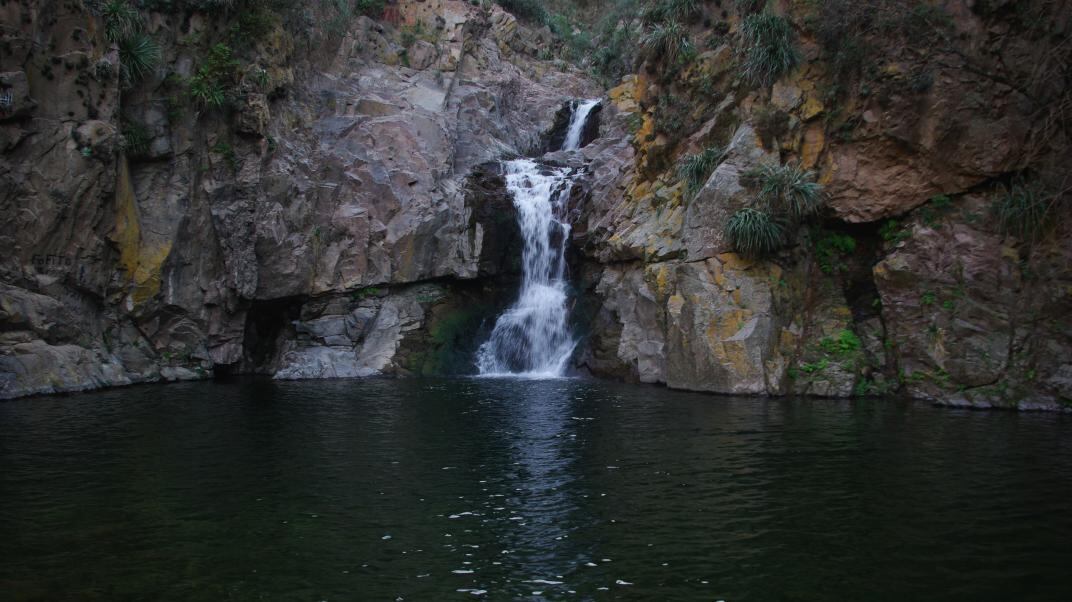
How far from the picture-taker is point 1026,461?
9.73 metres

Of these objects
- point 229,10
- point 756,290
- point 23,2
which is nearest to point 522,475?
point 756,290

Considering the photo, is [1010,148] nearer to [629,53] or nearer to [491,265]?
[491,265]

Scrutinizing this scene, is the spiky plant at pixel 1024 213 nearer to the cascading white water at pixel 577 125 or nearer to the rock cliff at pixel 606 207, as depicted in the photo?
the rock cliff at pixel 606 207

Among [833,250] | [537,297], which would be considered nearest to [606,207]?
[537,297]

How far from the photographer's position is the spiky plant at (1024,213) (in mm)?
15164

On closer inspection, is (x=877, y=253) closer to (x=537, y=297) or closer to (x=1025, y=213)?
(x=1025, y=213)

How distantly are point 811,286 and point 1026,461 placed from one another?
8827mm

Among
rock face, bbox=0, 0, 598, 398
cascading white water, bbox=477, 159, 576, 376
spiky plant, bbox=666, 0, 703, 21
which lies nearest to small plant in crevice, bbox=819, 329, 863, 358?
cascading white water, bbox=477, 159, 576, 376

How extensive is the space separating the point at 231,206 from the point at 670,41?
1514cm

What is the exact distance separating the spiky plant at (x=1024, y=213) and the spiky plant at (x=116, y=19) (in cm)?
2315

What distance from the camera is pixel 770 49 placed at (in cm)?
1884

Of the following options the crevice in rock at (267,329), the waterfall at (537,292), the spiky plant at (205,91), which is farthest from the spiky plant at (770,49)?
the crevice in rock at (267,329)

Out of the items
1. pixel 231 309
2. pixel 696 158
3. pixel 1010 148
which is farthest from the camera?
pixel 231 309

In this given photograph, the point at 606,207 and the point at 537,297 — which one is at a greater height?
the point at 606,207
